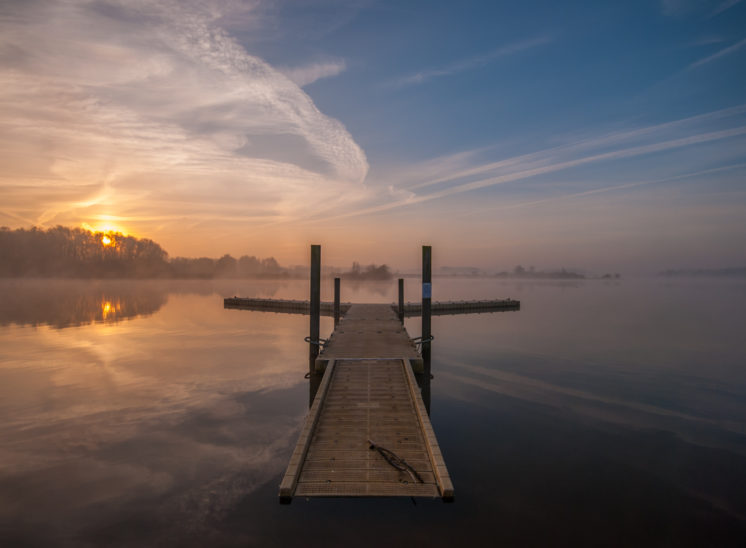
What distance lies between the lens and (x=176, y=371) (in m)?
18.5

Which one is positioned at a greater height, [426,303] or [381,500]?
[426,303]

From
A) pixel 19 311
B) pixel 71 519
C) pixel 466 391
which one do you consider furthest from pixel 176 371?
pixel 19 311

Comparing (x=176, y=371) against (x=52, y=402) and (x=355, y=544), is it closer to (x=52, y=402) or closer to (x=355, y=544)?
(x=52, y=402)

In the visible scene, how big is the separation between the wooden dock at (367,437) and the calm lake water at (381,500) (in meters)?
0.98

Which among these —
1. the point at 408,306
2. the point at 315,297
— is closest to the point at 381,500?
the point at 315,297

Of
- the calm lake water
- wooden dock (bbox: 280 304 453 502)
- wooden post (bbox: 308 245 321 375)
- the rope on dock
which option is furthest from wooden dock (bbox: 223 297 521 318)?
the rope on dock

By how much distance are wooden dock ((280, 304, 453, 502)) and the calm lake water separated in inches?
38.5

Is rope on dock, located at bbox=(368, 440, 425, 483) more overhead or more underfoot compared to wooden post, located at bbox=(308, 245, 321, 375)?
more underfoot

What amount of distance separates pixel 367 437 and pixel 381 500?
47.6 inches

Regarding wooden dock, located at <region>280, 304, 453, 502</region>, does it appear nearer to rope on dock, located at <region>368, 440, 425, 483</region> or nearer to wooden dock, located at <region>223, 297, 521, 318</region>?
rope on dock, located at <region>368, 440, 425, 483</region>

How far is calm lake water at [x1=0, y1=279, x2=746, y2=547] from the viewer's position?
7191 millimetres

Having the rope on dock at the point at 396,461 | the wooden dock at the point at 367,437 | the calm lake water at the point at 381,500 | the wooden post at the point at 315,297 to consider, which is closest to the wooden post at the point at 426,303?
the calm lake water at the point at 381,500

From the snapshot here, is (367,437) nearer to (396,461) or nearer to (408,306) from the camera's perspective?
(396,461)

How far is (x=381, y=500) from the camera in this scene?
7.89 metres
